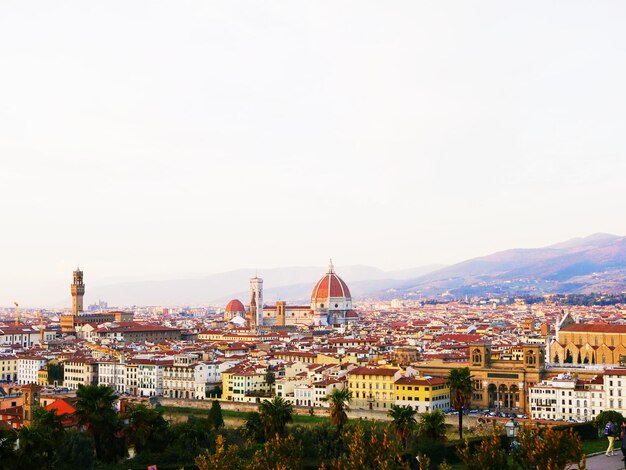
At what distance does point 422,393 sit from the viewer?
5453 centimetres

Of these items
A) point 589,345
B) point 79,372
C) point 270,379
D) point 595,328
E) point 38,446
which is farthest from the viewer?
point 595,328

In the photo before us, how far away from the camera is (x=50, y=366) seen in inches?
2867

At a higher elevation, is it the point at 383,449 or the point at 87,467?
the point at 383,449

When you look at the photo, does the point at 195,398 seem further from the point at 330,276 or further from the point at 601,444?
the point at 330,276

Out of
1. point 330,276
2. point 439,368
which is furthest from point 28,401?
point 330,276

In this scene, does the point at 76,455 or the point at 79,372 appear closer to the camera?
the point at 76,455

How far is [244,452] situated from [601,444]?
12.8 m

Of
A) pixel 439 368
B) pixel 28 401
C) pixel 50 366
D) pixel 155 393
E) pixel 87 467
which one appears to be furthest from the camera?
pixel 50 366

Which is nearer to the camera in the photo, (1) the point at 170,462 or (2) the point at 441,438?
(1) the point at 170,462

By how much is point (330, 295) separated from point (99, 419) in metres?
108

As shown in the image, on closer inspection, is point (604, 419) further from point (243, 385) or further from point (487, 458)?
point (243, 385)

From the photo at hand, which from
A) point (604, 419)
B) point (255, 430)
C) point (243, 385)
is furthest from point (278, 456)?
point (243, 385)

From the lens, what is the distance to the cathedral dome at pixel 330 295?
A: 143 m

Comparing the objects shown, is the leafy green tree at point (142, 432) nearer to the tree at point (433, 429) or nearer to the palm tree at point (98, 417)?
the palm tree at point (98, 417)
